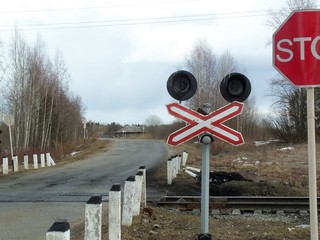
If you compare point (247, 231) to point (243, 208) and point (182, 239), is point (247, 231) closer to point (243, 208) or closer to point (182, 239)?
point (182, 239)

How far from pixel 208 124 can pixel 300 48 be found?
1.68 metres

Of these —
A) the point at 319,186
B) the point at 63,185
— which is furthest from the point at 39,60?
the point at 319,186

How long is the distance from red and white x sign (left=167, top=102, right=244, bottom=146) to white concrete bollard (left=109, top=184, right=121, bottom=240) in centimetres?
147

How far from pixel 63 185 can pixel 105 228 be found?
8.33 metres

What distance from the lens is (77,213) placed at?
9.98 metres

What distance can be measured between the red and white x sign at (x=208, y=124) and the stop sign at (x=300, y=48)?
1304mm

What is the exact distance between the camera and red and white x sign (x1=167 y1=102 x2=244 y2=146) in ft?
17.9

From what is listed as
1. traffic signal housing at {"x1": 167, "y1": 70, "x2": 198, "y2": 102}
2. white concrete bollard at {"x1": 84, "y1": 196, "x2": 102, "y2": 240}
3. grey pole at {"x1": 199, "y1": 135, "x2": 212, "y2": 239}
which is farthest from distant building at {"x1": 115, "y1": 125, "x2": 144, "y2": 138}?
white concrete bollard at {"x1": 84, "y1": 196, "x2": 102, "y2": 240}

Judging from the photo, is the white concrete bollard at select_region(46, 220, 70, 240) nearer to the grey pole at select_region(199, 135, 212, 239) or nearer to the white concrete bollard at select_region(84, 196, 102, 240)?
the white concrete bollard at select_region(84, 196, 102, 240)

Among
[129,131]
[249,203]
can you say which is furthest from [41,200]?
[129,131]

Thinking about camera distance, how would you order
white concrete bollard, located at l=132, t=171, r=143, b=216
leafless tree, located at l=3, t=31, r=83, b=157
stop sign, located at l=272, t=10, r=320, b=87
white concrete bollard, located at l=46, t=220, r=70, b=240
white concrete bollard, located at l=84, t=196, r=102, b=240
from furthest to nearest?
leafless tree, located at l=3, t=31, r=83, b=157 < white concrete bollard, located at l=132, t=171, r=143, b=216 < white concrete bollard, located at l=84, t=196, r=102, b=240 < stop sign, located at l=272, t=10, r=320, b=87 < white concrete bollard, located at l=46, t=220, r=70, b=240

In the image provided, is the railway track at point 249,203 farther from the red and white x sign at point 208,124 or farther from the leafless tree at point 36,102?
the leafless tree at point 36,102

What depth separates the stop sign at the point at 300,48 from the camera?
4172mm

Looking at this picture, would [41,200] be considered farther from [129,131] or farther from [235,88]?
[129,131]
